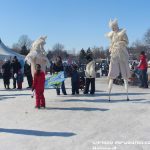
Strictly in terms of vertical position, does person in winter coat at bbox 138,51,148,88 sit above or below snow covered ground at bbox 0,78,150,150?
above

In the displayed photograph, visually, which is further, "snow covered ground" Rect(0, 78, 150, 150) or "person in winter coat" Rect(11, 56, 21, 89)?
"person in winter coat" Rect(11, 56, 21, 89)

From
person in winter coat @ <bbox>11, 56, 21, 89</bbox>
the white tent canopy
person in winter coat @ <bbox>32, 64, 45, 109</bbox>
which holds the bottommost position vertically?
person in winter coat @ <bbox>32, 64, 45, 109</bbox>

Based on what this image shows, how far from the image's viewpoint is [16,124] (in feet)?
36.3

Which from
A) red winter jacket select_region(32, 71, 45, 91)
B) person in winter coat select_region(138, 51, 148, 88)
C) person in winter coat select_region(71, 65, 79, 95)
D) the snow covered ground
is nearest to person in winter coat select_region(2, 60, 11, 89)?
person in winter coat select_region(71, 65, 79, 95)

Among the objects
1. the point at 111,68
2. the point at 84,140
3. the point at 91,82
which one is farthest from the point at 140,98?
the point at 84,140

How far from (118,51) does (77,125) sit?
16.1 ft

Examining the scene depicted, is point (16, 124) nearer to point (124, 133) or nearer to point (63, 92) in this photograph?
point (124, 133)

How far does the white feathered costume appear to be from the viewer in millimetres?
14773

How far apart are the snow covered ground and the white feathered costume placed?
3.45ft

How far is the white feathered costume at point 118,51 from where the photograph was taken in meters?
14.8

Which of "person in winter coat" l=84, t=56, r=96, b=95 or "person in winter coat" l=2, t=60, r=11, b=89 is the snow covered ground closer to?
"person in winter coat" l=84, t=56, r=96, b=95

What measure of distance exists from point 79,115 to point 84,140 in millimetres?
2933

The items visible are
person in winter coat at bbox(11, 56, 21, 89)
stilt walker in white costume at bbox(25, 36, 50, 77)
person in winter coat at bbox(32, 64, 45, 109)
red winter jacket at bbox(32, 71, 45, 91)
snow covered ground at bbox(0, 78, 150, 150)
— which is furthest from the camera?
person in winter coat at bbox(11, 56, 21, 89)

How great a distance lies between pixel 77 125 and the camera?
10.6m
